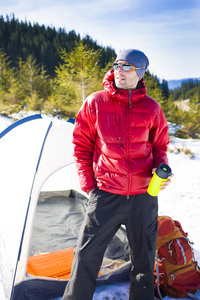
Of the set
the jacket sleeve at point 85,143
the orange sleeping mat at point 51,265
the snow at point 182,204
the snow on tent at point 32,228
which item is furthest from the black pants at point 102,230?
the orange sleeping mat at point 51,265

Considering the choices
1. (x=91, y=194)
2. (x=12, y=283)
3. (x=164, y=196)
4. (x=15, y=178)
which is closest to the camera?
(x=91, y=194)

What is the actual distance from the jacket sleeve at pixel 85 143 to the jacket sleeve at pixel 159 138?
18.7 inches

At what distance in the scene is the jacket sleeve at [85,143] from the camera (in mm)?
1622

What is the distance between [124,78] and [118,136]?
41 centimetres

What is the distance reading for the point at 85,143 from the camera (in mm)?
1705

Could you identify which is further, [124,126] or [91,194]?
[91,194]

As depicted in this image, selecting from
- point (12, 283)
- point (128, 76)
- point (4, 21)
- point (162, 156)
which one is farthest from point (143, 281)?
point (4, 21)

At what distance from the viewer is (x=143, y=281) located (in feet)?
5.60

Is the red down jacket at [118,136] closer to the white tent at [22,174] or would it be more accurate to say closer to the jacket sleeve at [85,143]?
the jacket sleeve at [85,143]

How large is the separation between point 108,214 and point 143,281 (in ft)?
2.20

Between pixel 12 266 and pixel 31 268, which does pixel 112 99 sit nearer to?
pixel 12 266

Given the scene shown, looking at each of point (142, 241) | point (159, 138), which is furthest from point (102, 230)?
point (159, 138)

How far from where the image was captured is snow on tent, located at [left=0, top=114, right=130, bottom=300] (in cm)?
204

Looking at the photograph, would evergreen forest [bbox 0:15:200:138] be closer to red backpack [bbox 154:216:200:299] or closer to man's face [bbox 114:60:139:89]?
man's face [bbox 114:60:139:89]
